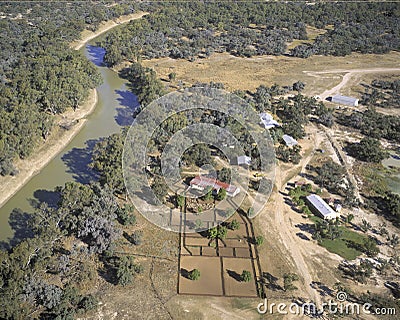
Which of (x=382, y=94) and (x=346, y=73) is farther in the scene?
(x=346, y=73)

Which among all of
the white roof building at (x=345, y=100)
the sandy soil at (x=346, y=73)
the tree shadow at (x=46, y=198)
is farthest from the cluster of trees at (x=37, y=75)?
the sandy soil at (x=346, y=73)

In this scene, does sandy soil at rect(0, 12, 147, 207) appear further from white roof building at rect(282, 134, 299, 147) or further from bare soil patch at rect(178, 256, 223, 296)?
white roof building at rect(282, 134, 299, 147)

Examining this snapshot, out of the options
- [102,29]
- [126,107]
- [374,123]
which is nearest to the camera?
[374,123]

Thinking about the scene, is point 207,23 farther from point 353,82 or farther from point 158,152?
point 158,152

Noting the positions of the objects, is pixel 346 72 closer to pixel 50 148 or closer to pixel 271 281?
pixel 271 281

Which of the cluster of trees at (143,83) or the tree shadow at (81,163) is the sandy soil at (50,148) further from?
the cluster of trees at (143,83)

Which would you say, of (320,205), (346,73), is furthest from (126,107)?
(346,73)
